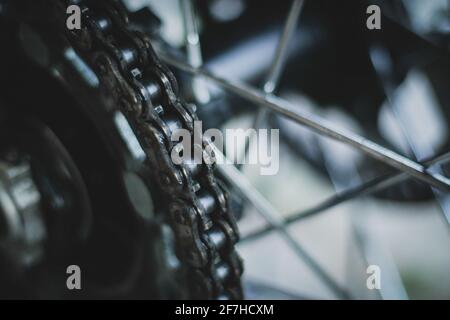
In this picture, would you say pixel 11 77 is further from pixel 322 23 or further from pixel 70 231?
pixel 322 23

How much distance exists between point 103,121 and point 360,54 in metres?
0.39

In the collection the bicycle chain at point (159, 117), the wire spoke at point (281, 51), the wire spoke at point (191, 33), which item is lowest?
the bicycle chain at point (159, 117)

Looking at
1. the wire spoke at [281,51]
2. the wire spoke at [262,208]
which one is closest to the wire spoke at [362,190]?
the wire spoke at [262,208]

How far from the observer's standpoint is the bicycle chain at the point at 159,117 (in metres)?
0.42

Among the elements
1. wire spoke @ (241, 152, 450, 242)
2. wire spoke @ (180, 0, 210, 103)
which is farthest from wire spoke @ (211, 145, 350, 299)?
wire spoke @ (180, 0, 210, 103)

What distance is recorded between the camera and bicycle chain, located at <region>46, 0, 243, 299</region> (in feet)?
1.36

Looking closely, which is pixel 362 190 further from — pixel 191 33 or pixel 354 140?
pixel 191 33

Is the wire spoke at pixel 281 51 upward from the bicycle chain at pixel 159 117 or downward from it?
upward

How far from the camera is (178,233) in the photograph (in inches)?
17.8

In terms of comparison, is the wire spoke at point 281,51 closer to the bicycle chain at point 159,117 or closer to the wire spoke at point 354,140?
the wire spoke at point 354,140

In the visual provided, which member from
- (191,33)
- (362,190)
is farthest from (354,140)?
(191,33)

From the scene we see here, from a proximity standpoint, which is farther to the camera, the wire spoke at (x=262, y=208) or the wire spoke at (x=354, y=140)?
the wire spoke at (x=262, y=208)

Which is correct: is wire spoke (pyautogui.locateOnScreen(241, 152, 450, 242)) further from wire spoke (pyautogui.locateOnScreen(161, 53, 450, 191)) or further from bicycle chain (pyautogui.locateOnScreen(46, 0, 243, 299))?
bicycle chain (pyautogui.locateOnScreen(46, 0, 243, 299))
